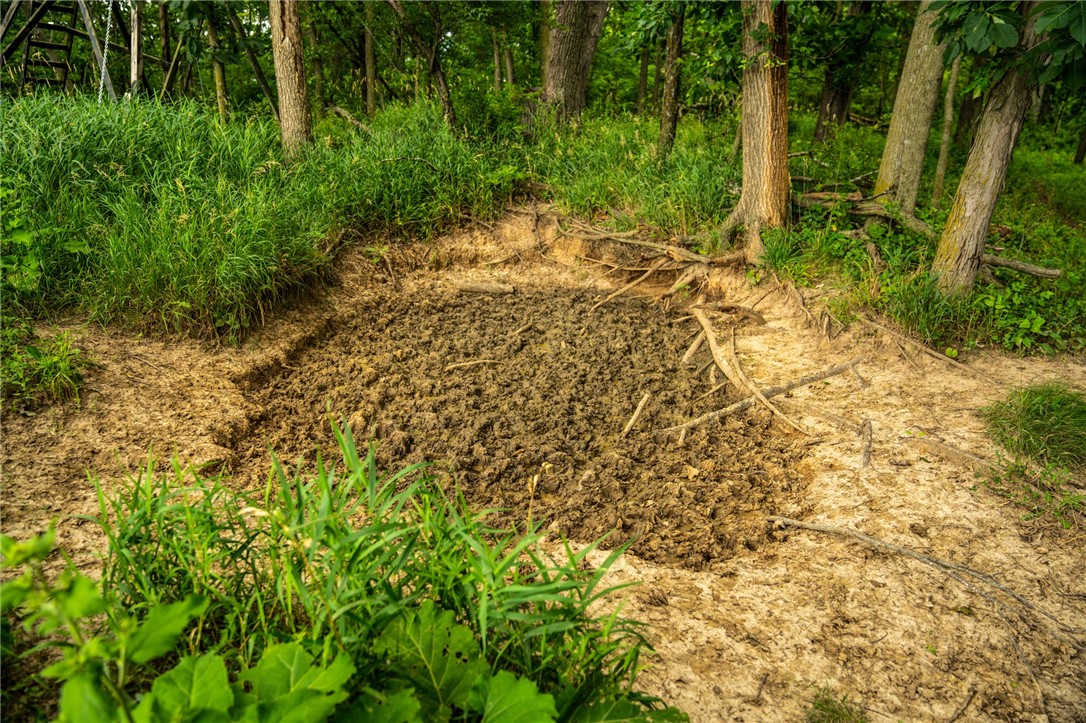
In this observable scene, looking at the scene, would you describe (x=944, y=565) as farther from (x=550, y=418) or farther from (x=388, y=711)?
(x=388, y=711)

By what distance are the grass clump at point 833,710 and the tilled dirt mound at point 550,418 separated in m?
0.88

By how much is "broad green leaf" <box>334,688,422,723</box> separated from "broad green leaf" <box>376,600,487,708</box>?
161mm

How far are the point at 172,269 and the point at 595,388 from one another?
3.02m

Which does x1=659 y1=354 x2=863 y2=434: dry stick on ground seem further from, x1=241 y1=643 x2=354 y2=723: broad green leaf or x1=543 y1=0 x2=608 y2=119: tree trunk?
x1=543 y1=0 x2=608 y2=119: tree trunk

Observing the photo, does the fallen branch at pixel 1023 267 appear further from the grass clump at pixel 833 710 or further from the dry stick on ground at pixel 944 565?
the grass clump at pixel 833 710

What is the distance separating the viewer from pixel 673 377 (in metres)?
5.09

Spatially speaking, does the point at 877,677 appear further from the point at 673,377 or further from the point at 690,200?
the point at 690,200

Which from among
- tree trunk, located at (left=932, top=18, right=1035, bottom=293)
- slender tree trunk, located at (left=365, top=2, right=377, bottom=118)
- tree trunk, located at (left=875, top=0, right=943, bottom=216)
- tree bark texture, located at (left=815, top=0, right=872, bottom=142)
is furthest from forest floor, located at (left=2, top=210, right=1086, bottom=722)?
slender tree trunk, located at (left=365, top=2, right=377, bottom=118)

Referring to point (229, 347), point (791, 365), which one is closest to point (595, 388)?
point (791, 365)

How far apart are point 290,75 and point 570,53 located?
3610 millimetres

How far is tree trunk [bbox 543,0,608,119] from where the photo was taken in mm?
8484

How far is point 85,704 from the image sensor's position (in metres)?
1.19

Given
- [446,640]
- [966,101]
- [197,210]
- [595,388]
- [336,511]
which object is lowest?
[595,388]

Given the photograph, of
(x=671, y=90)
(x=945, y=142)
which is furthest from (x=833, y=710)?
(x=945, y=142)
